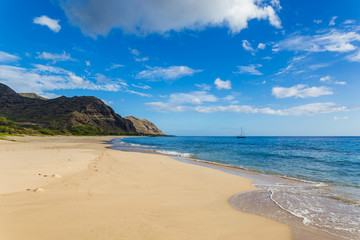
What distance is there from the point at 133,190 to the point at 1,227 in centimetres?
397

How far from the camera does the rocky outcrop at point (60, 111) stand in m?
123

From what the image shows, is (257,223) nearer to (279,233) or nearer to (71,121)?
(279,233)

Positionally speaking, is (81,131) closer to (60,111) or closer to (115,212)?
(60,111)

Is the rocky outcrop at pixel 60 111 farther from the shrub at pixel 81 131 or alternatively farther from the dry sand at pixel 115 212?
the dry sand at pixel 115 212

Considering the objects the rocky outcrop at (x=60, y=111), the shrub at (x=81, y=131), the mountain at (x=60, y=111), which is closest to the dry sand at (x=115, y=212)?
the shrub at (x=81, y=131)

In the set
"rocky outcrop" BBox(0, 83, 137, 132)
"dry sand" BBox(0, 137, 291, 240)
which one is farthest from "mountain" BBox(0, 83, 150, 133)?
"dry sand" BBox(0, 137, 291, 240)

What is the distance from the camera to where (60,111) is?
138500mm

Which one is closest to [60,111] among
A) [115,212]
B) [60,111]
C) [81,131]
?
[60,111]

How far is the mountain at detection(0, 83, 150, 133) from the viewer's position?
12250 centimetres

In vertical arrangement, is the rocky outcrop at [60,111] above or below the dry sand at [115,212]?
above

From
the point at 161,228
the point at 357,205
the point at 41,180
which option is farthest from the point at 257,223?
the point at 41,180

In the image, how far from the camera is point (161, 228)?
386 cm

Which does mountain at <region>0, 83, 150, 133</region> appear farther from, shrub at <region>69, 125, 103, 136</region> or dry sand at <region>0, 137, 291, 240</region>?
dry sand at <region>0, 137, 291, 240</region>

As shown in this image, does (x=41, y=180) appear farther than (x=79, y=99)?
No
